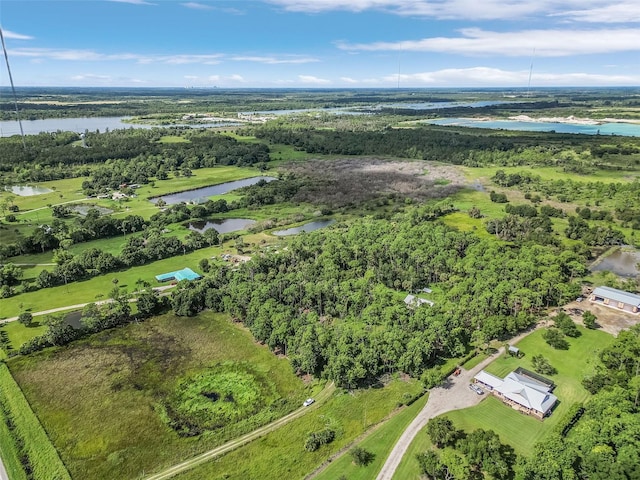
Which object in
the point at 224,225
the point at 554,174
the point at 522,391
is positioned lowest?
the point at 224,225

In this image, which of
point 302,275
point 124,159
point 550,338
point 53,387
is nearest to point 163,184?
A: point 124,159

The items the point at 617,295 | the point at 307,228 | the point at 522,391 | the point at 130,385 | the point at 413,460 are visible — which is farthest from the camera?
the point at 307,228

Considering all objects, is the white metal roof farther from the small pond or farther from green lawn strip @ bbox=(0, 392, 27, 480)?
the small pond

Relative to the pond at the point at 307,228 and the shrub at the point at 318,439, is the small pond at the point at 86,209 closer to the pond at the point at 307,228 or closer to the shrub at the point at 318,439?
the pond at the point at 307,228

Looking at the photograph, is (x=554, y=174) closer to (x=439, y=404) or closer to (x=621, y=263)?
(x=621, y=263)

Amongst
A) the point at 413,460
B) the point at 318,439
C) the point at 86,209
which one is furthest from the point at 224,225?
Result: the point at 413,460

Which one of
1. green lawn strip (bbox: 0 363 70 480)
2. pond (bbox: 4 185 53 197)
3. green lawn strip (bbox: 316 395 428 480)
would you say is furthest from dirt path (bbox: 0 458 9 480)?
pond (bbox: 4 185 53 197)

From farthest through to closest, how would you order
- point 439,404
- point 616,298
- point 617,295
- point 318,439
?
point 617,295 → point 616,298 → point 439,404 → point 318,439

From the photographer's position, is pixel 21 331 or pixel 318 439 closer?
pixel 318 439
